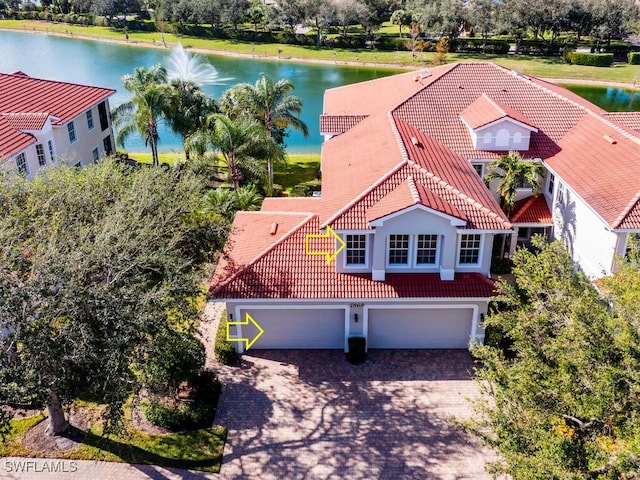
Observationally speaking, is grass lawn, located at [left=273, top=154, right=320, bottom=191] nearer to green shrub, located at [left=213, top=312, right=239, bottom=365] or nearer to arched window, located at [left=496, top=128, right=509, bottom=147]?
arched window, located at [left=496, top=128, right=509, bottom=147]

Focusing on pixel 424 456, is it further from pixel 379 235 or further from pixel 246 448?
pixel 379 235

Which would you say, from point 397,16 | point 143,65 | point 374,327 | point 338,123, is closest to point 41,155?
point 338,123

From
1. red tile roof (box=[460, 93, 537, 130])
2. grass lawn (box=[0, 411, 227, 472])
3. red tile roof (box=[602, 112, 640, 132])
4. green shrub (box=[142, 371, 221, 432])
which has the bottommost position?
grass lawn (box=[0, 411, 227, 472])

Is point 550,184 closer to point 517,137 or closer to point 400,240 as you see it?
point 517,137

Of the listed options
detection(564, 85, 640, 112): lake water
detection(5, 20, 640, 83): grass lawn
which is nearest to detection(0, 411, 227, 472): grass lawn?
detection(564, 85, 640, 112): lake water

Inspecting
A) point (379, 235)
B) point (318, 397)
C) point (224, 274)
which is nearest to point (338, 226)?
point (379, 235)

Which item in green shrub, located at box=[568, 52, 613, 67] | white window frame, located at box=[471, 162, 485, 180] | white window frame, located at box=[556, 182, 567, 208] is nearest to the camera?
white window frame, located at box=[556, 182, 567, 208]
